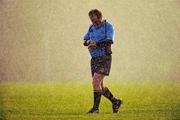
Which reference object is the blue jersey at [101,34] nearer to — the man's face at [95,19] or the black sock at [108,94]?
the man's face at [95,19]

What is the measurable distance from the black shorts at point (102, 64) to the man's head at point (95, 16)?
0.33m

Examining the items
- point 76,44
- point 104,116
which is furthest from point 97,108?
point 76,44

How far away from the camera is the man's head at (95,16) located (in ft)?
24.4

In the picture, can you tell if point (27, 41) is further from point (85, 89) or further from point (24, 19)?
point (85, 89)

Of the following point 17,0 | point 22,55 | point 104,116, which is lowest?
point 104,116

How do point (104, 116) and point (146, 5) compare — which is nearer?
point (104, 116)

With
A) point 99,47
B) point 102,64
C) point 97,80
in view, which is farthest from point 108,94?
point 99,47

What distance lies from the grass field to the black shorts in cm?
31

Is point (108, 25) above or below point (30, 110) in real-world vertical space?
above

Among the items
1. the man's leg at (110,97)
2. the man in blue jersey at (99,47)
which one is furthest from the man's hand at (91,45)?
the man's leg at (110,97)

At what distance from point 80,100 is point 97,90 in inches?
13.9

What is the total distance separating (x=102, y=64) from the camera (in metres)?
7.45

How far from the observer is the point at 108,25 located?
24.3 ft

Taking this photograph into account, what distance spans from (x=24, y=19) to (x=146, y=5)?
Result: 126 centimetres
